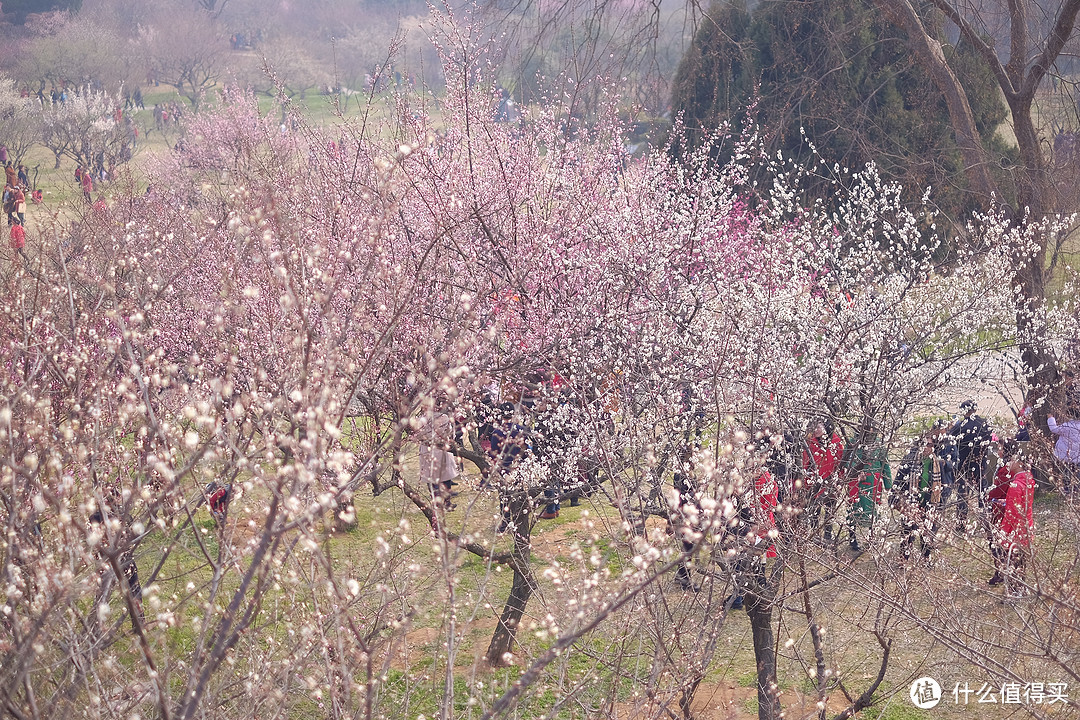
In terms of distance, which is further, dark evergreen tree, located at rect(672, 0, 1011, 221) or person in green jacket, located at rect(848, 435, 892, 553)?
dark evergreen tree, located at rect(672, 0, 1011, 221)

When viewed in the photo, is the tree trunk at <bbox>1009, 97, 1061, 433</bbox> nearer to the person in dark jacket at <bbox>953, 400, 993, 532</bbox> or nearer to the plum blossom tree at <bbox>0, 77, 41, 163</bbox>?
the person in dark jacket at <bbox>953, 400, 993, 532</bbox>

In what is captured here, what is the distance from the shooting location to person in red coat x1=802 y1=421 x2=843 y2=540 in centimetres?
525

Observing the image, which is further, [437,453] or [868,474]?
[437,453]

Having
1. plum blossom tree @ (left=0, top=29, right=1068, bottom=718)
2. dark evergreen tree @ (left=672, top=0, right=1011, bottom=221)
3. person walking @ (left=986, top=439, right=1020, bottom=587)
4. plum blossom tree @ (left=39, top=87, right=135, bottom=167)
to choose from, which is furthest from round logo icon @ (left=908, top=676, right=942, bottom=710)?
plum blossom tree @ (left=39, top=87, right=135, bottom=167)

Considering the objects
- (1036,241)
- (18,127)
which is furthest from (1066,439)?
(18,127)

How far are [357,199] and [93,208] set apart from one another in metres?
7.14

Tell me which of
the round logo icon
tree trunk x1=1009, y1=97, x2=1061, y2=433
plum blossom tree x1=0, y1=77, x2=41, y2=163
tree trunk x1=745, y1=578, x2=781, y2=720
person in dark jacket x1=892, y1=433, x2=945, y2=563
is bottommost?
plum blossom tree x1=0, y1=77, x2=41, y2=163

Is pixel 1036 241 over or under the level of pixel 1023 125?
under

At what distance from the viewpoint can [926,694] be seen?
19.7 feet

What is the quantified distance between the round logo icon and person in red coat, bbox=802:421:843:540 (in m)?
1.12

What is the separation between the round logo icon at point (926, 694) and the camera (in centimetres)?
596

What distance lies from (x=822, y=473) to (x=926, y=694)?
5.51ft

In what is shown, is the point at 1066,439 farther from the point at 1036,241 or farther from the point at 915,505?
the point at 915,505

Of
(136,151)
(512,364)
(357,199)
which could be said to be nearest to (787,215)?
(357,199)
